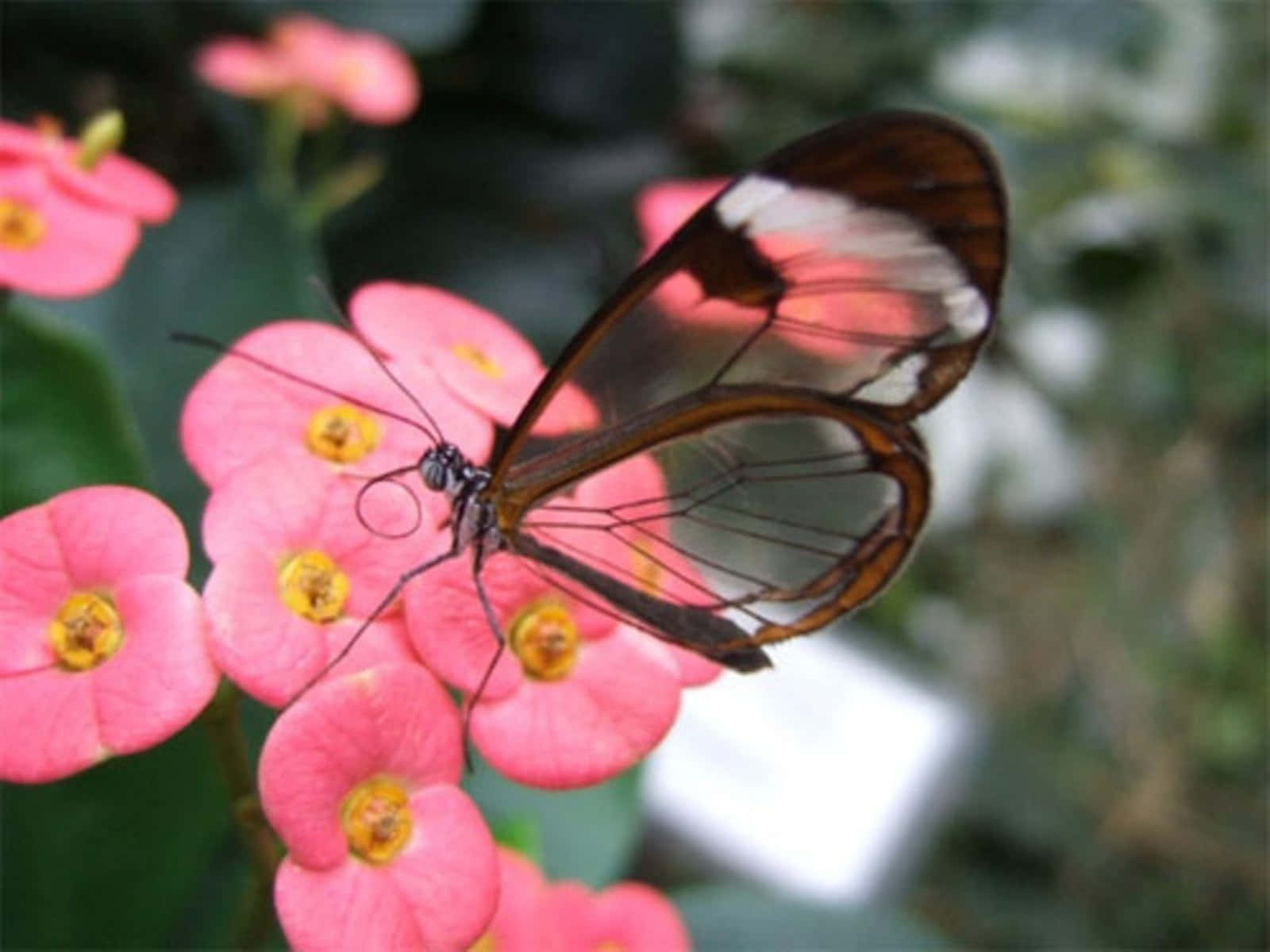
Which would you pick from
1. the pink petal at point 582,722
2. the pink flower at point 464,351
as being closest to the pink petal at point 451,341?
the pink flower at point 464,351

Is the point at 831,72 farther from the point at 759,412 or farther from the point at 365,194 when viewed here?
the point at 759,412

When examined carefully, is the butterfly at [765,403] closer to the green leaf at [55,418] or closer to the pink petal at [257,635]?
the pink petal at [257,635]

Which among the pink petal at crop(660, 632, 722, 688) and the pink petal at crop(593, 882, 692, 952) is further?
the pink petal at crop(593, 882, 692, 952)

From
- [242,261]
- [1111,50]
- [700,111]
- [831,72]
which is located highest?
[1111,50]

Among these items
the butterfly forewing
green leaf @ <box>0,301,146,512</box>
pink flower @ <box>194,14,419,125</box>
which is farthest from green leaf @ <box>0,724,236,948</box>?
pink flower @ <box>194,14,419,125</box>

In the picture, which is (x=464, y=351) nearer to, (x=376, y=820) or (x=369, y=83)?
(x=376, y=820)

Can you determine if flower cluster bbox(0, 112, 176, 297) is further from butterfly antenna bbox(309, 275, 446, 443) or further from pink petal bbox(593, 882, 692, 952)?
pink petal bbox(593, 882, 692, 952)

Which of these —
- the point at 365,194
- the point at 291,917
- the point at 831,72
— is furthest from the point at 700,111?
the point at 291,917
